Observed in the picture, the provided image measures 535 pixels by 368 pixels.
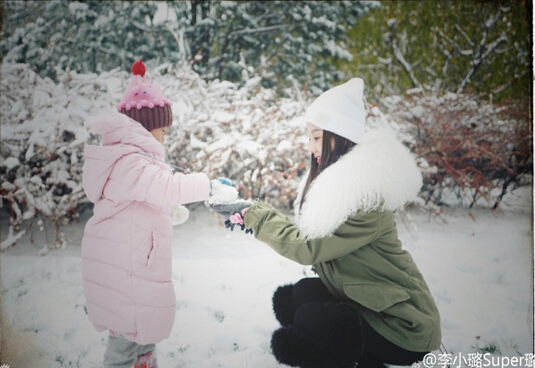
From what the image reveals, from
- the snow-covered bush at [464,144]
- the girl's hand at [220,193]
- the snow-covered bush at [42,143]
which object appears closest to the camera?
the girl's hand at [220,193]

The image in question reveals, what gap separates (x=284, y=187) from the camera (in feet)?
8.53

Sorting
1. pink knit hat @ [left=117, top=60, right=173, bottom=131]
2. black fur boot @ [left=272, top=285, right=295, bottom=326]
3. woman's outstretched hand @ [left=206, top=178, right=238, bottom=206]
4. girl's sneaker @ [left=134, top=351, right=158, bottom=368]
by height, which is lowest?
girl's sneaker @ [left=134, top=351, right=158, bottom=368]

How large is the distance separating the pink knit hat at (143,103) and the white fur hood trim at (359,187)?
66 cm

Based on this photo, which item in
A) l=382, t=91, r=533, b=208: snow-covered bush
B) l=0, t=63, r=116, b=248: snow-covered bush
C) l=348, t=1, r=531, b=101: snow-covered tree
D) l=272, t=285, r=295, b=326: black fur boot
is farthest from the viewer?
l=382, t=91, r=533, b=208: snow-covered bush

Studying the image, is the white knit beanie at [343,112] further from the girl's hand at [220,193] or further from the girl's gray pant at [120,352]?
the girl's gray pant at [120,352]

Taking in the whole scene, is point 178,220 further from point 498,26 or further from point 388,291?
point 498,26

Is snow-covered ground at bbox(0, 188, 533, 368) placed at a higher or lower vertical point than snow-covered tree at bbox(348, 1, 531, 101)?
lower

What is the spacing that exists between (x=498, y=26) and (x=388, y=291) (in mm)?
1687

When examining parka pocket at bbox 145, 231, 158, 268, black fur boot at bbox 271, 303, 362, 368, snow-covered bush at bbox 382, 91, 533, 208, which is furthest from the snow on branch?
parka pocket at bbox 145, 231, 158, 268

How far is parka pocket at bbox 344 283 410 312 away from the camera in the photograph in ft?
4.71

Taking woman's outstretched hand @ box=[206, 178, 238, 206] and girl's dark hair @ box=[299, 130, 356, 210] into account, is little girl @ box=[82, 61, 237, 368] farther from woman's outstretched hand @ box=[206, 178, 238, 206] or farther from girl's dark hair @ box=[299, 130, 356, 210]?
girl's dark hair @ box=[299, 130, 356, 210]

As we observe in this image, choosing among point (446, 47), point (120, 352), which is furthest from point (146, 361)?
point (446, 47)

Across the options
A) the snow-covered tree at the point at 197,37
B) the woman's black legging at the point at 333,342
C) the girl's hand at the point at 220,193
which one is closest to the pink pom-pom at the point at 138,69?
the girl's hand at the point at 220,193

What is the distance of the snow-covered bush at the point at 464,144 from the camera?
240 cm
